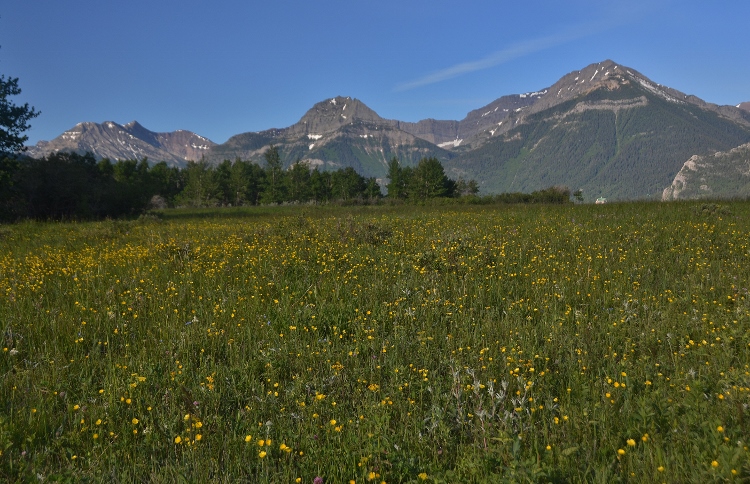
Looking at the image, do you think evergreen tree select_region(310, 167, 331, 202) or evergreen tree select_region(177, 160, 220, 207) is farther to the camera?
evergreen tree select_region(310, 167, 331, 202)

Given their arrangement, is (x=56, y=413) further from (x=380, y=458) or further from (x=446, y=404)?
(x=446, y=404)

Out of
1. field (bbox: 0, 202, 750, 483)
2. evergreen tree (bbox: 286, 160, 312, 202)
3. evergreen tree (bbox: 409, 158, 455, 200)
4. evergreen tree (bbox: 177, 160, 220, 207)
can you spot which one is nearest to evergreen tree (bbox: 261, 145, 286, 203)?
evergreen tree (bbox: 286, 160, 312, 202)

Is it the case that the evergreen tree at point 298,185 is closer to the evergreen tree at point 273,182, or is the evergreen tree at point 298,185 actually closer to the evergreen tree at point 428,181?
the evergreen tree at point 273,182

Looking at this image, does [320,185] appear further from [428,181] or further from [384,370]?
[384,370]

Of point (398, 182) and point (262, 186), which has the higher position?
point (398, 182)

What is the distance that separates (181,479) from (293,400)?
1168mm

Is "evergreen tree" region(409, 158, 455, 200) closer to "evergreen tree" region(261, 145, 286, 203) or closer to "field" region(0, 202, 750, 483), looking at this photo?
"evergreen tree" region(261, 145, 286, 203)

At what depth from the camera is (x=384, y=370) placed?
4230 millimetres

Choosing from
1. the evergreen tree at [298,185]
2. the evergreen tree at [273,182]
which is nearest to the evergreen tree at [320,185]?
the evergreen tree at [298,185]

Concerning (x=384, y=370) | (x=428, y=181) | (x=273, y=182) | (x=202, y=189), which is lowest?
(x=384, y=370)

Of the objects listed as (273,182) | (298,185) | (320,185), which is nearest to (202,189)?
(273,182)

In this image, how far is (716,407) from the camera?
10.1 feet

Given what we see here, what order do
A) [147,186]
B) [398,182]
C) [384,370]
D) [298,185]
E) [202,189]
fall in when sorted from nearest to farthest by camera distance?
[384,370]
[147,186]
[398,182]
[202,189]
[298,185]

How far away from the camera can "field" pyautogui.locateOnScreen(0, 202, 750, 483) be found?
111 inches
